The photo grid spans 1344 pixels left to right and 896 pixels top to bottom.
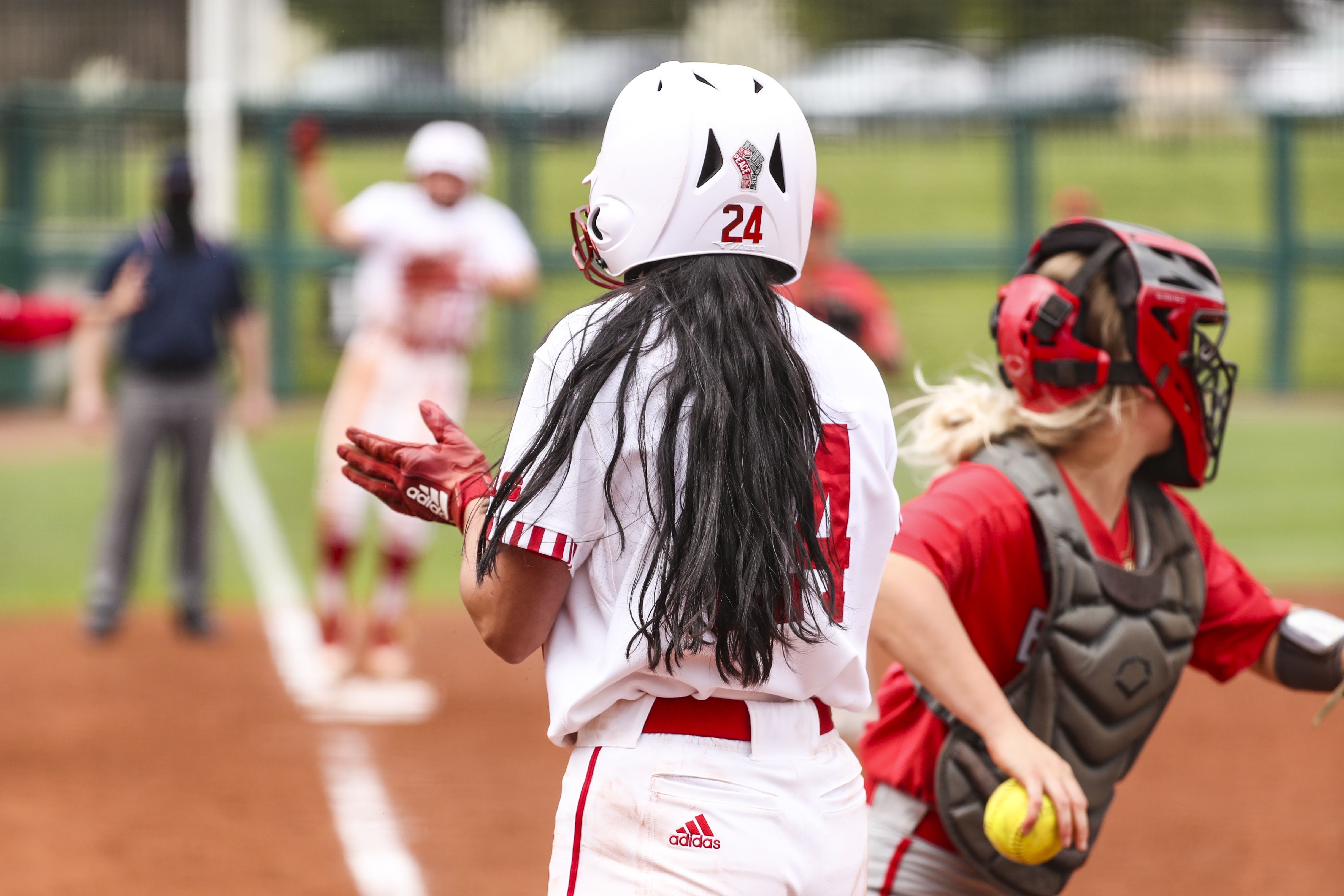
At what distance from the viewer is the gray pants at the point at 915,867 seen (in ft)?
9.26

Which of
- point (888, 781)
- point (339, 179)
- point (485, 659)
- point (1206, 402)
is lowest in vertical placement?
point (485, 659)

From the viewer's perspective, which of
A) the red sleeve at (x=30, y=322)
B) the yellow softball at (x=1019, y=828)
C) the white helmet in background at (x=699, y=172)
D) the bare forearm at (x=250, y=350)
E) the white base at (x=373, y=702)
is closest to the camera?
the white helmet in background at (x=699, y=172)

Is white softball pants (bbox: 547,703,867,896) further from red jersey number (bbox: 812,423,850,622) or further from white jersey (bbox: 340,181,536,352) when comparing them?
white jersey (bbox: 340,181,536,352)

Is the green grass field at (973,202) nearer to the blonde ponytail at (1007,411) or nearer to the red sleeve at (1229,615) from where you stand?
the blonde ponytail at (1007,411)

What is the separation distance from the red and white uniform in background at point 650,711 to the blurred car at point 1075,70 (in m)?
23.3

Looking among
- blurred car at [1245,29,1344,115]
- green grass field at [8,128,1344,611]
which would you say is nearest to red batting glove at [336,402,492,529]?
green grass field at [8,128,1344,611]

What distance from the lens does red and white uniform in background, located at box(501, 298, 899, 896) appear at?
1.99 meters

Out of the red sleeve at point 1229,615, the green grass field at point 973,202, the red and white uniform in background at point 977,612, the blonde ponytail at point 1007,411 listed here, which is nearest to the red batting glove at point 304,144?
the blonde ponytail at point 1007,411

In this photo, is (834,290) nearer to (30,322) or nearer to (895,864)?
(30,322)

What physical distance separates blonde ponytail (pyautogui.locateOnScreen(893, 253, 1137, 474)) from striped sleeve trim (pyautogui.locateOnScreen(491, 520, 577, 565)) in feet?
3.15

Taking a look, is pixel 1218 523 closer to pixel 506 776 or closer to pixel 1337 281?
pixel 506 776

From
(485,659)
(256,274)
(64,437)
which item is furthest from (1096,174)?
(485,659)

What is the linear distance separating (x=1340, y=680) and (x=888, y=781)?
2.95ft

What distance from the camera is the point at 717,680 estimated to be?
6.64 feet
